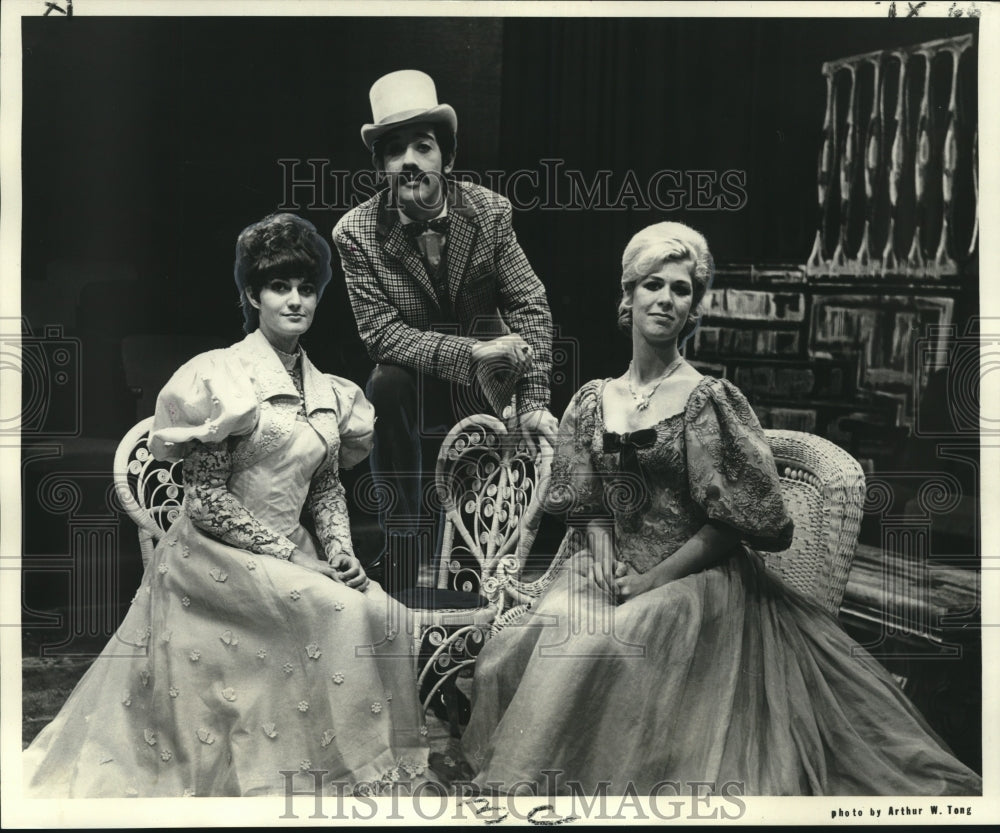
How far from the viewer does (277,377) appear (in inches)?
146

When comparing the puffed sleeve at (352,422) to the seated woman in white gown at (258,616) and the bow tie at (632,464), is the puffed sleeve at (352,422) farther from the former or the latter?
the bow tie at (632,464)

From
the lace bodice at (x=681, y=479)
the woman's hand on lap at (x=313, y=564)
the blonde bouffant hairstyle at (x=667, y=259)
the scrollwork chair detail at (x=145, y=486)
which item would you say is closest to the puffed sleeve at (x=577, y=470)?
the lace bodice at (x=681, y=479)

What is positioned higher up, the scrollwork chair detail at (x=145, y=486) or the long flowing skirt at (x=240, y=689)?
the scrollwork chair detail at (x=145, y=486)

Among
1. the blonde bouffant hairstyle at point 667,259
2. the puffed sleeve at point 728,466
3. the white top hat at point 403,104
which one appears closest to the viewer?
the puffed sleeve at point 728,466

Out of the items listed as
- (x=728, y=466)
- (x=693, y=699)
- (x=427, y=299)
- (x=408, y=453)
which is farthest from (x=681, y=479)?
(x=427, y=299)

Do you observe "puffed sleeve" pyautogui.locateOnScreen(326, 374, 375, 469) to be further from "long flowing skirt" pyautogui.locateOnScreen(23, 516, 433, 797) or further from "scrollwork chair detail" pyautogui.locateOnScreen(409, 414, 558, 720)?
"long flowing skirt" pyautogui.locateOnScreen(23, 516, 433, 797)

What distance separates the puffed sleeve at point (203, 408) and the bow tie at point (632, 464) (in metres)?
1.08

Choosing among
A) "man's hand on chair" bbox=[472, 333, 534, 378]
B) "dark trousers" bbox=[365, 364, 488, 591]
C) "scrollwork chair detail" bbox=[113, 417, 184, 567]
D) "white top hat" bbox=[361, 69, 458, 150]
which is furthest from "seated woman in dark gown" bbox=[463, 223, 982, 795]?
"scrollwork chair detail" bbox=[113, 417, 184, 567]

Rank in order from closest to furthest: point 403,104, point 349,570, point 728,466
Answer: point 728,466 → point 349,570 → point 403,104

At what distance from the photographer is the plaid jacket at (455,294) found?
389cm

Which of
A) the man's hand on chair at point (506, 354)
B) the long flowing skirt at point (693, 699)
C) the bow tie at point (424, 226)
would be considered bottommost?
the long flowing skirt at point (693, 699)

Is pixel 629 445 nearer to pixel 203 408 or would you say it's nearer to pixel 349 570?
pixel 349 570

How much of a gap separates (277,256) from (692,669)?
1775 mm

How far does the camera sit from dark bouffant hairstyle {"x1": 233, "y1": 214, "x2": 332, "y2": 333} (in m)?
3.75
